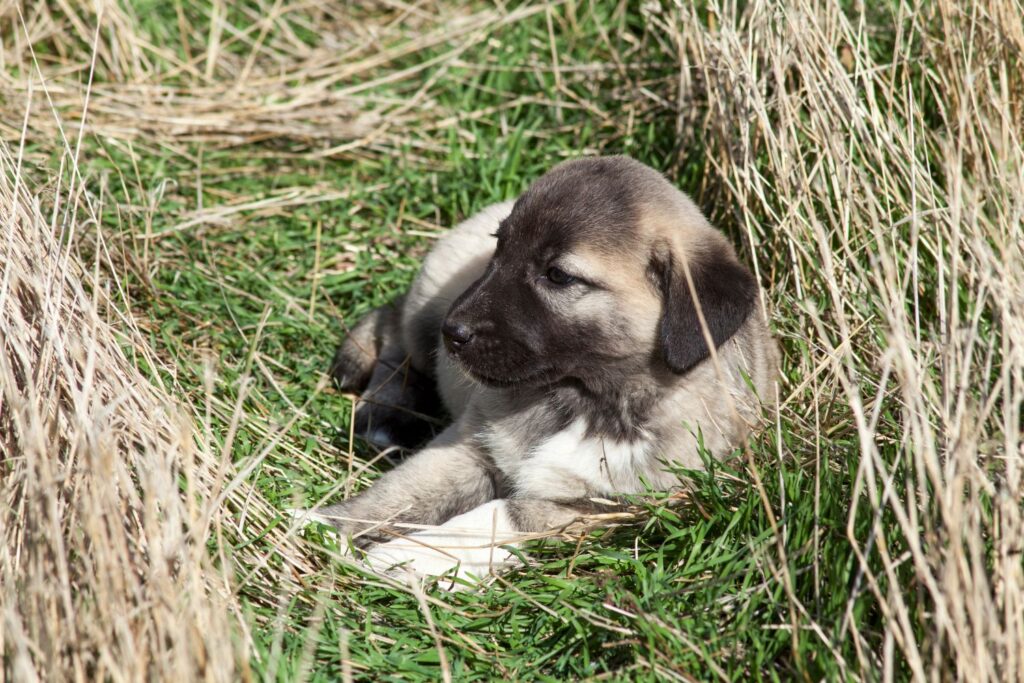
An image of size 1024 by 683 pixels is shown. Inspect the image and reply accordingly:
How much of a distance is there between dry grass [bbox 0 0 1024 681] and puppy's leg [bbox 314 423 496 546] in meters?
0.28

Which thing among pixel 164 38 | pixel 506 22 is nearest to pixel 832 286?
pixel 506 22

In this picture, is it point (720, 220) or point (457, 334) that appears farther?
point (720, 220)

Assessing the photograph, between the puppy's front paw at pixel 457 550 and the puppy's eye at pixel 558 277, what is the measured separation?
2.63 feet

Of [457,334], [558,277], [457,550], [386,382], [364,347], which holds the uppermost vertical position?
[558,277]

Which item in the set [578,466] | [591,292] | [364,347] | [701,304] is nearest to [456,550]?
[578,466]

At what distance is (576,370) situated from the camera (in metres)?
3.67

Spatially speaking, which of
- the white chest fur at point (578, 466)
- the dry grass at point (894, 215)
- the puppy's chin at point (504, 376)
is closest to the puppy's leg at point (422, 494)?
the white chest fur at point (578, 466)

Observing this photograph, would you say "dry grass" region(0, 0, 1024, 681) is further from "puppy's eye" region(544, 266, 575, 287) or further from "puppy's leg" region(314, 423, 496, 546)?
"puppy's eye" region(544, 266, 575, 287)

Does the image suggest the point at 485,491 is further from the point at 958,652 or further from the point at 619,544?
the point at 958,652

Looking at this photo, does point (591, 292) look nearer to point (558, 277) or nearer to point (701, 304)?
point (558, 277)

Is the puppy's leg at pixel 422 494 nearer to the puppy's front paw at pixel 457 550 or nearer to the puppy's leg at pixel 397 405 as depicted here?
the puppy's front paw at pixel 457 550

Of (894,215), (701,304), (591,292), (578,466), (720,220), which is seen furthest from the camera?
(720,220)

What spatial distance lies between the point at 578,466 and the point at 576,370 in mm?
331

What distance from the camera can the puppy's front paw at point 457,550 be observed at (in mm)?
3553
